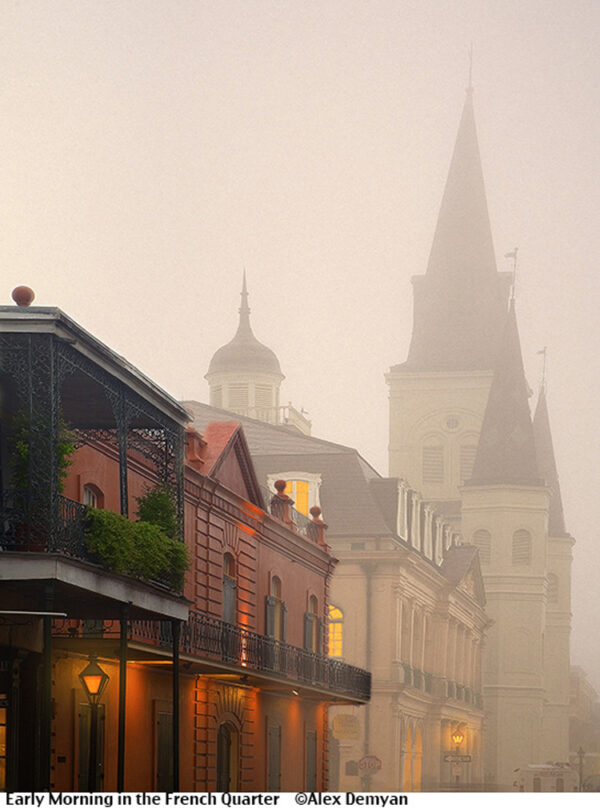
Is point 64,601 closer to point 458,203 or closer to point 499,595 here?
point 499,595

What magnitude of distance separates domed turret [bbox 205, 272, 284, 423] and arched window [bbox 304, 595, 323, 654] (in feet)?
172

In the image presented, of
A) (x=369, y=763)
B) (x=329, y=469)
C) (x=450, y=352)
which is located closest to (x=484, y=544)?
(x=450, y=352)

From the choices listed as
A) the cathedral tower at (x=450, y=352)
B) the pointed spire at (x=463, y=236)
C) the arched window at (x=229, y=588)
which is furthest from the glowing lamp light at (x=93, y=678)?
the pointed spire at (x=463, y=236)

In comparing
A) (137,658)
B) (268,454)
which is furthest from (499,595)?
(137,658)

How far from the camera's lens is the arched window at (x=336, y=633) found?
53781 millimetres

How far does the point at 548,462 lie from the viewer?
107125 millimetres

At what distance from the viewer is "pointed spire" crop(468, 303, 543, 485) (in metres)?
86.1

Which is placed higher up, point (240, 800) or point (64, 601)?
point (64, 601)

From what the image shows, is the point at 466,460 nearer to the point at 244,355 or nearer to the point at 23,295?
the point at 244,355

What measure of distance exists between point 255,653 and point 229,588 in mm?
1608

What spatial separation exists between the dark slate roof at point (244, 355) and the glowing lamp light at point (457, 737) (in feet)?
119

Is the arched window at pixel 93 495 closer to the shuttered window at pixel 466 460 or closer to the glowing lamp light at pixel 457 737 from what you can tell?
the glowing lamp light at pixel 457 737

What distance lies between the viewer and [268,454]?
186ft

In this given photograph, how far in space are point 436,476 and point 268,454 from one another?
165ft
